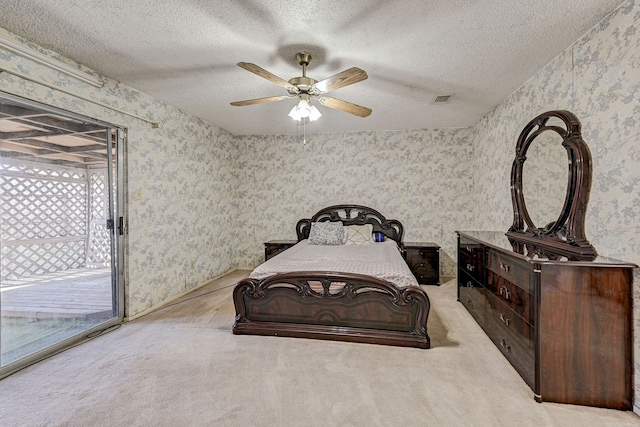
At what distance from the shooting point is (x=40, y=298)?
235 cm

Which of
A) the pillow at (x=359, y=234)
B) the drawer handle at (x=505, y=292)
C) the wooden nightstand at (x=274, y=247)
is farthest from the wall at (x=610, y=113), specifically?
the wooden nightstand at (x=274, y=247)

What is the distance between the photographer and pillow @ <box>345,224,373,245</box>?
4196 millimetres

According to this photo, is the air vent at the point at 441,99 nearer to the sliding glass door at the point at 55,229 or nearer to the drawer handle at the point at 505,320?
the drawer handle at the point at 505,320

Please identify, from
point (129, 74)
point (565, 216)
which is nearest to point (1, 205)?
point (129, 74)

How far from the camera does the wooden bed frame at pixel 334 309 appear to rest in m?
2.38

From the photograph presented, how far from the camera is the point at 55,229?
7.82ft

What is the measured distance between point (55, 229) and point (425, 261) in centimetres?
399

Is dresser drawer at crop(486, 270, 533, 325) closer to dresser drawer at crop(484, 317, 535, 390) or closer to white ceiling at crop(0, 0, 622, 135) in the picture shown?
dresser drawer at crop(484, 317, 535, 390)

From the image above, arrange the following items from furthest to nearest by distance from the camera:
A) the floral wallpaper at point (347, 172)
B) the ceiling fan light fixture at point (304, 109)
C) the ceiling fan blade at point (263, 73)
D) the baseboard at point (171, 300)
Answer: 1. the baseboard at point (171, 300)
2. the ceiling fan light fixture at point (304, 109)
3. the ceiling fan blade at point (263, 73)
4. the floral wallpaper at point (347, 172)

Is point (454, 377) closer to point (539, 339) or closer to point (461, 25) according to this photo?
point (539, 339)

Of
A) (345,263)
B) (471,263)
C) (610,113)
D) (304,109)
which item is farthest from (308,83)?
(471,263)

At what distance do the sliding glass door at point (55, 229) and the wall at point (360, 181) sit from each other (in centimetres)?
232

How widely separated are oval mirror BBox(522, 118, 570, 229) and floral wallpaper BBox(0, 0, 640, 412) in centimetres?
22

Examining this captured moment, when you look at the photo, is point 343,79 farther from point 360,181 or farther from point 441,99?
point 360,181
